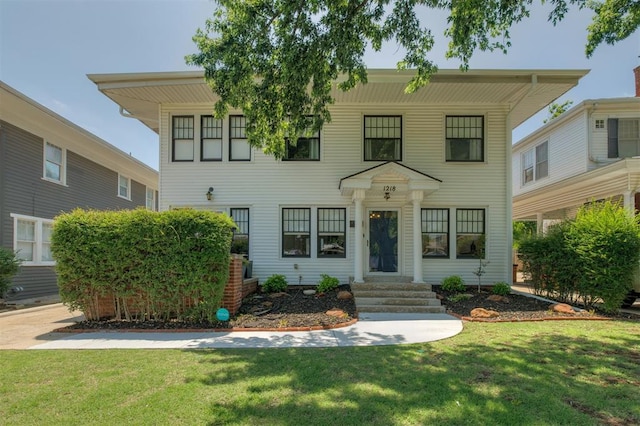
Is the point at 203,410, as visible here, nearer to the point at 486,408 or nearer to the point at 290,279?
the point at 486,408

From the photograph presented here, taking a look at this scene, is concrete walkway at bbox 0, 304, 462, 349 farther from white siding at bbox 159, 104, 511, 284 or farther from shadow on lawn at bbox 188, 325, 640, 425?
white siding at bbox 159, 104, 511, 284

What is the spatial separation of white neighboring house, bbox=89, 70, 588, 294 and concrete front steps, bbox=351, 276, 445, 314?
4.72 ft

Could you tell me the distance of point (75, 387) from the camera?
4.10 metres

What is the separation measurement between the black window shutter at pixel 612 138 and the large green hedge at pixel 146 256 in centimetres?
1346

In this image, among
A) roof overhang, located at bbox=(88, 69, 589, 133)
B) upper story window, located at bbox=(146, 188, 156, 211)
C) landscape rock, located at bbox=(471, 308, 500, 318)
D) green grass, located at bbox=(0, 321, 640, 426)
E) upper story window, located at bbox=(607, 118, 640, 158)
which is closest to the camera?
green grass, located at bbox=(0, 321, 640, 426)

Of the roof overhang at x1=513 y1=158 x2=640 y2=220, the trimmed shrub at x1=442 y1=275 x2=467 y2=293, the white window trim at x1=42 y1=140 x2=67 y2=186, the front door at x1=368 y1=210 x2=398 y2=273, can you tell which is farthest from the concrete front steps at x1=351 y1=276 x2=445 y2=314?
the white window trim at x1=42 y1=140 x2=67 y2=186

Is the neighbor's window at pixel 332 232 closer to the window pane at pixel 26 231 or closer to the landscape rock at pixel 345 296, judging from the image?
the landscape rock at pixel 345 296

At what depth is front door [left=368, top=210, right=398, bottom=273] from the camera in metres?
11.4

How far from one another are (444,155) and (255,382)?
30.5 feet

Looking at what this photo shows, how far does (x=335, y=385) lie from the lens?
13.6 feet

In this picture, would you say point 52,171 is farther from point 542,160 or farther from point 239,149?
point 542,160

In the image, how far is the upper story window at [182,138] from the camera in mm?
11633

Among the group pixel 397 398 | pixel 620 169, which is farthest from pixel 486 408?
pixel 620 169

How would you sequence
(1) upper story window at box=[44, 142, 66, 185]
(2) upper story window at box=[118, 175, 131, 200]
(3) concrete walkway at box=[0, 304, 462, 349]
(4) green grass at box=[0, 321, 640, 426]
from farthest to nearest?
(2) upper story window at box=[118, 175, 131, 200]
(1) upper story window at box=[44, 142, 66, 185]
(3) concrete walkway at box=[0, 304, 462, 349]
(4) green grass at box=[0, 321, 640, 426]
